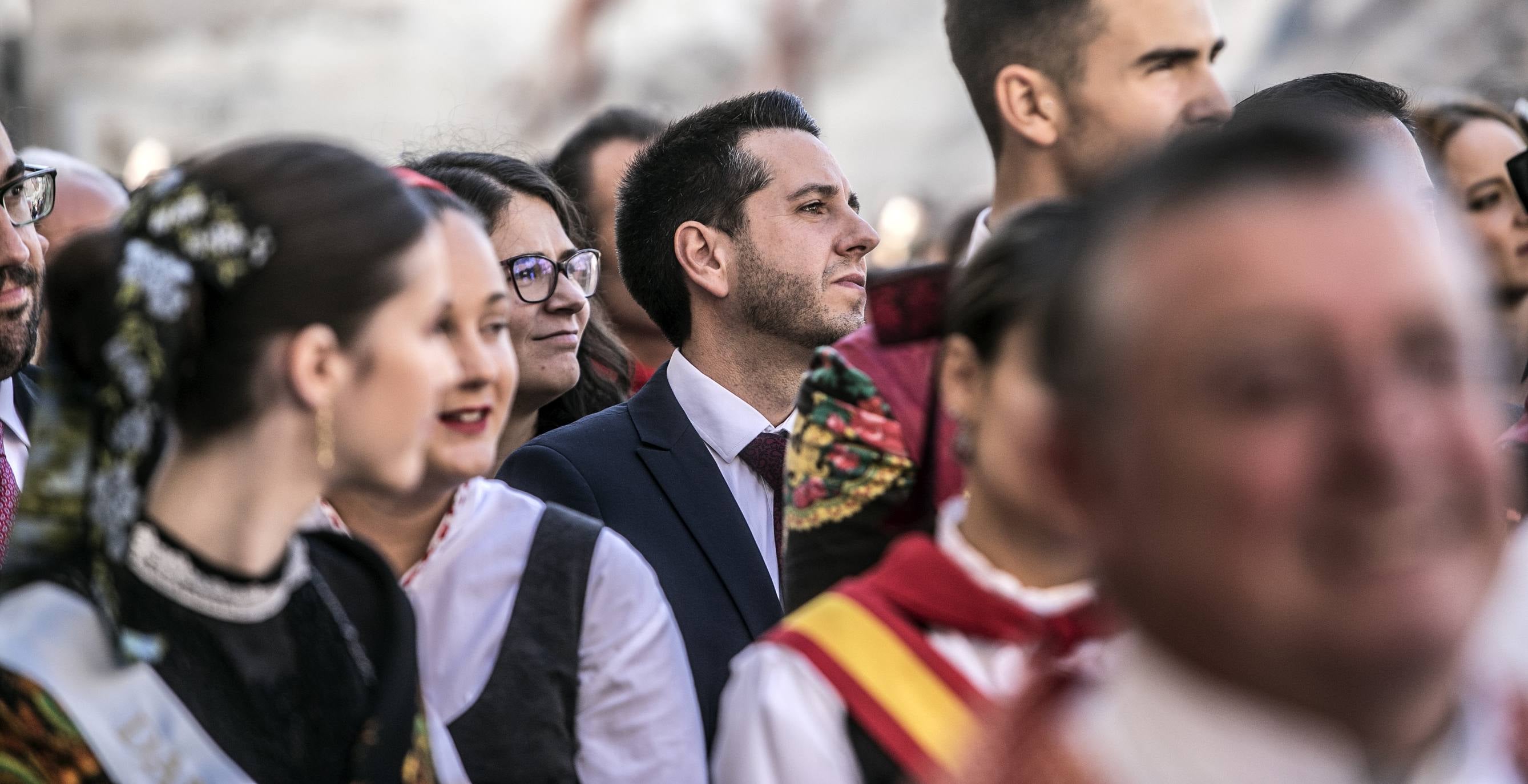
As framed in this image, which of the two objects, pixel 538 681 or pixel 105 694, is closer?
pixel 105 694

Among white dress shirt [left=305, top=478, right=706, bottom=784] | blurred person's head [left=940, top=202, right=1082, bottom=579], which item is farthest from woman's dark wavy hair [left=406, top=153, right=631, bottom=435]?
blurred person's head [left=940, top=202, right=1082, bottom=579]

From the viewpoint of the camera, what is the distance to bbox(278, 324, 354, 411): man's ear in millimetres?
1835

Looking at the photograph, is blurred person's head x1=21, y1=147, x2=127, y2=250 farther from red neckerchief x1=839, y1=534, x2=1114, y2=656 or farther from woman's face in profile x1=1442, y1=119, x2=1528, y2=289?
woman's face in profile x1=1442, y1=119, x2=1528, y2=289

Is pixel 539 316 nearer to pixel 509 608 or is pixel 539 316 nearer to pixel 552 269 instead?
pixel 552 269

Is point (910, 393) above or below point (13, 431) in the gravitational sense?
above

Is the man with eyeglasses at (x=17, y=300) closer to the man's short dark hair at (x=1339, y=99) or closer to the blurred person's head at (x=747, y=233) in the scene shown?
the blurred person's head at (x=747, y=233)

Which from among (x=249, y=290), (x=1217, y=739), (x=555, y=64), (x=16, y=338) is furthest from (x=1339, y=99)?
(x=555, y=64)

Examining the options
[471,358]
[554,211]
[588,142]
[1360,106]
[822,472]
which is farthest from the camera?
[588,142]

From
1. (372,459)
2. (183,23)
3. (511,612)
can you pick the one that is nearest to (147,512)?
(372,459)

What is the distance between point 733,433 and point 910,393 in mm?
1266

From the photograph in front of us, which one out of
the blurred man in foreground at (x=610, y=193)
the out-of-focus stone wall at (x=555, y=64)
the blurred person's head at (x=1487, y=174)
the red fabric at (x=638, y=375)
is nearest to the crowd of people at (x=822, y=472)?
the blurred person's head at (x=1487, y=174)

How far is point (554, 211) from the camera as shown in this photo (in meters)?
3.73

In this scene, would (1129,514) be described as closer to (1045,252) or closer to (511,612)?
(1045,252)

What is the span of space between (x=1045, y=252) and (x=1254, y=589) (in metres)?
0.46
